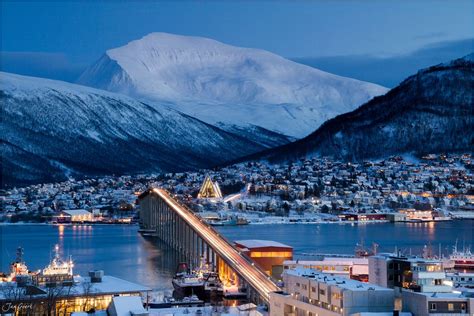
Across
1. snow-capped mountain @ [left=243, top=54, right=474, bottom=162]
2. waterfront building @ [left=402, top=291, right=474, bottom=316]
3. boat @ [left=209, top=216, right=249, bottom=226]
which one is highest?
snow-capped mountain @ [left=243, top=54, right=474, bottom=162]

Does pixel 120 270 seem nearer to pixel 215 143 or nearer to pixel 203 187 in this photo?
pixel 203 187

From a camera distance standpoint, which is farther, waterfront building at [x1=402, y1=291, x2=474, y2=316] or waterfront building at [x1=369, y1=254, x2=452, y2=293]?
waterfront building at [x1=369, y1=254, x2=452, y2=293]

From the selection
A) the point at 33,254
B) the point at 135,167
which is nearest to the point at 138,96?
the point at 135,167

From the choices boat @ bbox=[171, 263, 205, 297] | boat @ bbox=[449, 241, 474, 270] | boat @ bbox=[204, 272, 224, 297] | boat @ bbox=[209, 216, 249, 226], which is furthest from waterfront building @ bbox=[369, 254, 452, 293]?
boat @ bbox=[209, 216, 249, 226]

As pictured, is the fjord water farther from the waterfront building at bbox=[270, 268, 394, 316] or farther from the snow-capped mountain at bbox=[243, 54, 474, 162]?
the snow-capped mountain at bbox=[243, 54, 474, 162]

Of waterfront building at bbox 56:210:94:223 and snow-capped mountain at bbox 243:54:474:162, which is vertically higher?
snow-capped mountain at bbox 243:54:474:162

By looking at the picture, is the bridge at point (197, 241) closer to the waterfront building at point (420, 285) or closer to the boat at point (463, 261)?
the waterfront building at point (420, 285)
